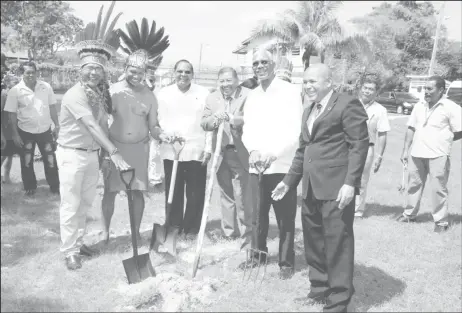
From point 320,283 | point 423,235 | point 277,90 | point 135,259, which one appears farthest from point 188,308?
point 423,235

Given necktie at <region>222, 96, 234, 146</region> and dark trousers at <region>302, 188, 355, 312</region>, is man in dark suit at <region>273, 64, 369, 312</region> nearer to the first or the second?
dark trousers at <region>302, 188, 355, 312</region>

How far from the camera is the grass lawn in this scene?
12.4 feet

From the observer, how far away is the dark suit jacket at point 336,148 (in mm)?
3402

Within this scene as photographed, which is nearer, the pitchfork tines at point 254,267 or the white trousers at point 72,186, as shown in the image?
the pitchfork tines at point 254,267

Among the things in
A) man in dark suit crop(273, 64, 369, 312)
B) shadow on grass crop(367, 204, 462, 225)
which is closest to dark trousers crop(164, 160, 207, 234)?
man in dark suit crop(273, 64, 369, 312)

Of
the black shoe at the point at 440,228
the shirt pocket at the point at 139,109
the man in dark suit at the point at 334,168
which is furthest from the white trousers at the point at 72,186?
the black shoe at the point at 440,228

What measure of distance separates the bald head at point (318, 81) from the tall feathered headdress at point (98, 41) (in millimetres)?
2178

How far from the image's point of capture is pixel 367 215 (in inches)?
273

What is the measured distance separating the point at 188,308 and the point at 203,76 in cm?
1758

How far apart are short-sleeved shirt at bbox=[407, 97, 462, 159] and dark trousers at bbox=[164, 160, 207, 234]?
3.13 meters

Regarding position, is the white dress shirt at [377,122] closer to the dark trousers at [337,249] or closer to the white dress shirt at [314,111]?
the white dress shirt at [314,111]

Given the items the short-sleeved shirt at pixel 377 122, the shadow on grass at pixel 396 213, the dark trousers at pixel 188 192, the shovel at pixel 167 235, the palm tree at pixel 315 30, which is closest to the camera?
the shovel at pixel 167 235

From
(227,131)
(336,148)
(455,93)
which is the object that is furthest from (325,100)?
(455,93)

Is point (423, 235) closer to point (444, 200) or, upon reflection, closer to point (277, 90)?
point (444, 200)
